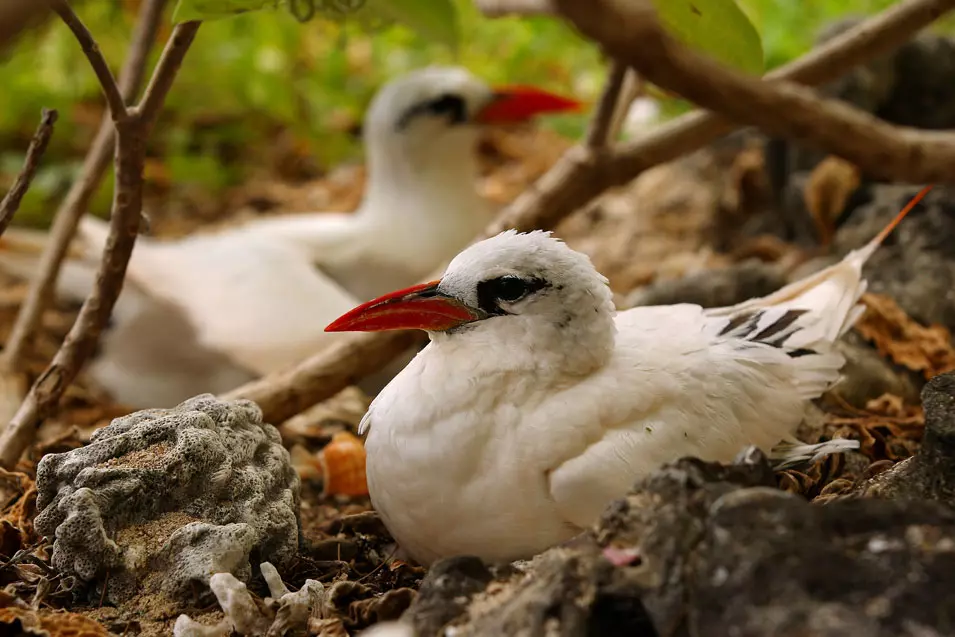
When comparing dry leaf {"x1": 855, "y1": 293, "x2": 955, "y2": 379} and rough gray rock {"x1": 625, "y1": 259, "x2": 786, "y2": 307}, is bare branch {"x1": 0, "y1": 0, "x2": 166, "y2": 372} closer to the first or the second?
rough gray rock {"x1": 625, "y1": 259, "x2": 786, "y2": 307}

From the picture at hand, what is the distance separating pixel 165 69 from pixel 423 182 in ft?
7.57

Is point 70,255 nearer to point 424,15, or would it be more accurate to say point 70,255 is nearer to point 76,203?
point 76,203

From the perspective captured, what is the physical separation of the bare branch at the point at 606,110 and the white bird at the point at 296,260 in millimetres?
922

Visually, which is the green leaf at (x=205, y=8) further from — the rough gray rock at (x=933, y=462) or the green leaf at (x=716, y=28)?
the rough gray rock at (x=933, y=462)

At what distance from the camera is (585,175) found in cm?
331

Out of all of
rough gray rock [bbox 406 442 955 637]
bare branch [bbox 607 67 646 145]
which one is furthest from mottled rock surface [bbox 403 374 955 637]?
bare branch [bbox 607 67 646 145]

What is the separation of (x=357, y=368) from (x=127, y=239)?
2.70 feet

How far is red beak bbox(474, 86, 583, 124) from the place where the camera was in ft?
14.4

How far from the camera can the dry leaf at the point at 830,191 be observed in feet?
13.3

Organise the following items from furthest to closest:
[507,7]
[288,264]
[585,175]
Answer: [288,264] < [585,175] < [507,7]

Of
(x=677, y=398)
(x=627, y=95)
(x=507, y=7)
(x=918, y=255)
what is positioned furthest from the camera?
(x=627, y=95)

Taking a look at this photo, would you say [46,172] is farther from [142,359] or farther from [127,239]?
[127,239]

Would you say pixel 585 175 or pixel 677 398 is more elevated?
pixel 677 398

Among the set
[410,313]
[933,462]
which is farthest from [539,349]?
[933,462]
